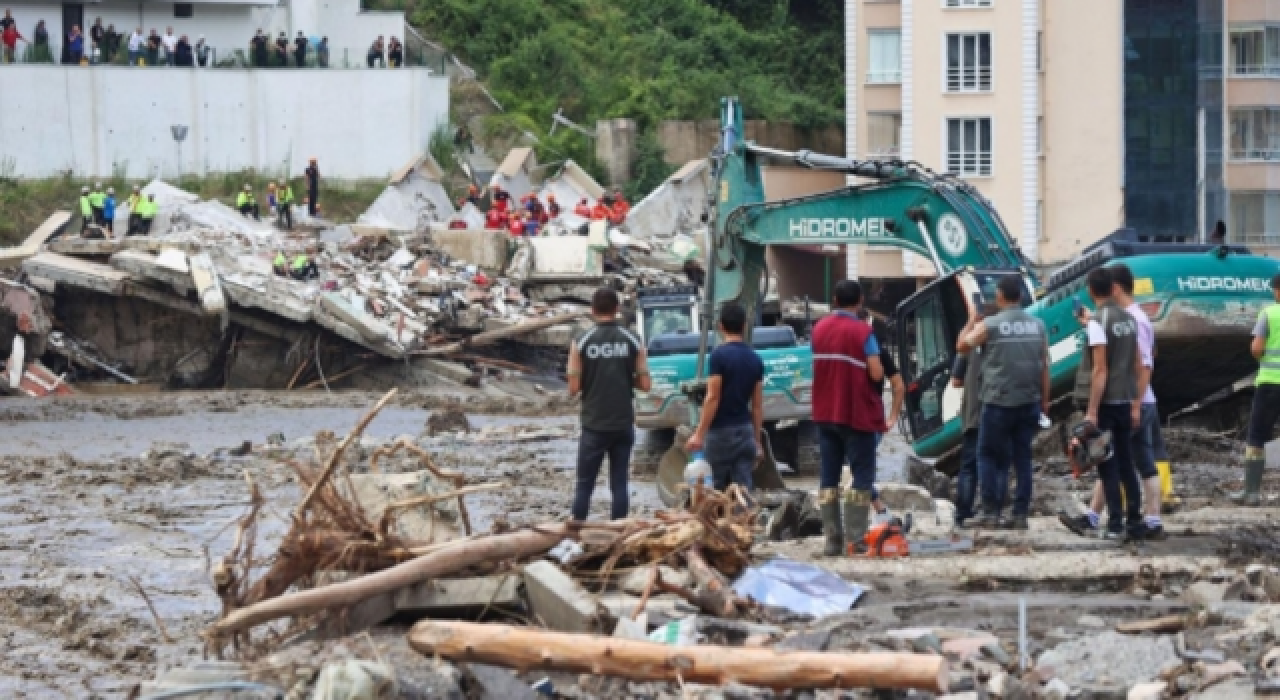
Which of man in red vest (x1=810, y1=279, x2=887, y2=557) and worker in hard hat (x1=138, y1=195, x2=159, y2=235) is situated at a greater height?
worker in hard hat (x1=138, y1=195, x2=159, y2=235)

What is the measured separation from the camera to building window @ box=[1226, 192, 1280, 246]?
56.8 metres

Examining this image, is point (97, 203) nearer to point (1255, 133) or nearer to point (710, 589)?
point (1255, 133)

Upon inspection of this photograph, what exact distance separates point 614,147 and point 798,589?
46.2 meters

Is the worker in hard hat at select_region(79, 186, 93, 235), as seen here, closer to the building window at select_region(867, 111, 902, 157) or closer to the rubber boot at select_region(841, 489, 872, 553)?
the building window at select_region(867, 111, 902, 157)

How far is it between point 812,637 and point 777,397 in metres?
12.0

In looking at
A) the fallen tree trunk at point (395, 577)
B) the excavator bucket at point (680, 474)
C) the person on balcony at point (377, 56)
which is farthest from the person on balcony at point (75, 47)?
the fallen tree trunk at point (395, 577)

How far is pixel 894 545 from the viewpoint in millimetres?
14023

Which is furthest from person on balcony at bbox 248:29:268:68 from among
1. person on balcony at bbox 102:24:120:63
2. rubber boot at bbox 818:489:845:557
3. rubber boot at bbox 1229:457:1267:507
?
rubber boot at bbox 818:489:845:557

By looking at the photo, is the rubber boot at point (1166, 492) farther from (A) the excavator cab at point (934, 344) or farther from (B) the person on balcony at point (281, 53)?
(B) the person on balcony at point (281, 53)

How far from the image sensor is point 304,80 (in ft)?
173

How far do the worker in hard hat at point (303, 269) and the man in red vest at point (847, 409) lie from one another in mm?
28949

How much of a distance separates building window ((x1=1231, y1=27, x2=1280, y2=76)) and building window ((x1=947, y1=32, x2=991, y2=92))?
713 cm

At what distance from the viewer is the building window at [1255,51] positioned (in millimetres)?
56625

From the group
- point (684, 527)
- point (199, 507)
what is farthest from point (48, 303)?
point (684, 527)
